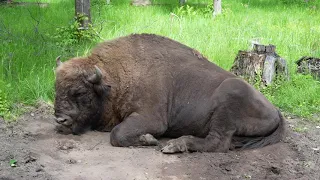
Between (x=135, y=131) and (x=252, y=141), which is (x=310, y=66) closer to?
(x=252, y=141)

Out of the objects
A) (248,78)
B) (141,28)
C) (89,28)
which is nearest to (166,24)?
(141,28)

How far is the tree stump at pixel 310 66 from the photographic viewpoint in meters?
8.66

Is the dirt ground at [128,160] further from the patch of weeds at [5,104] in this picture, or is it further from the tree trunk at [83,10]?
the tree trunk at [83,10]

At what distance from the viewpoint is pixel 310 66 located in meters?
8.73

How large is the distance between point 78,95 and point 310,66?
470 centimetres

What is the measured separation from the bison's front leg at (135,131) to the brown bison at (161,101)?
0.5 inches

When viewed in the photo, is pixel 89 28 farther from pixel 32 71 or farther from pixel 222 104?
pixel 222 104

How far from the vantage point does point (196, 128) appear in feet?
19.7

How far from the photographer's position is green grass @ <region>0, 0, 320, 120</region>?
304 inches

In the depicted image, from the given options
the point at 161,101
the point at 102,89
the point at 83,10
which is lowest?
the point at 161,101

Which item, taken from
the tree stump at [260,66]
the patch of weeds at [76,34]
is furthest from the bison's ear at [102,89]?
the patch of weeds at [76,34]

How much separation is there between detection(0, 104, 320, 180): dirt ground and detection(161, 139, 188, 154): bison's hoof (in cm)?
7

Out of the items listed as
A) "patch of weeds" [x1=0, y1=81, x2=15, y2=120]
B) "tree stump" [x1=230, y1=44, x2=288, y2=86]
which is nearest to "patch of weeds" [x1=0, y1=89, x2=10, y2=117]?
"patch of weeds" [x1=0, y1=81, x2=15, y2=120]

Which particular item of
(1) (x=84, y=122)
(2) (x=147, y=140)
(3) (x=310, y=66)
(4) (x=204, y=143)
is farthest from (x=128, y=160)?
(3) (x=310, y=66)
